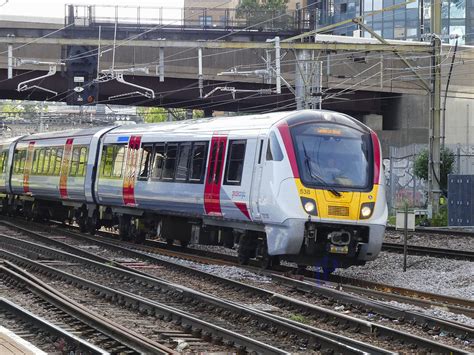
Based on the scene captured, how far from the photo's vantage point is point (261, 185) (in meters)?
17.5

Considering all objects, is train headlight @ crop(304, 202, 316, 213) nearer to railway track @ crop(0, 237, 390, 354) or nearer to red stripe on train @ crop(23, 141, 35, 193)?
railway track @ crop(0, 237, 390, 354)

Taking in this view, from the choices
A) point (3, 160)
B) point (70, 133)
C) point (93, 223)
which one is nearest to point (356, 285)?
point (93, 223)

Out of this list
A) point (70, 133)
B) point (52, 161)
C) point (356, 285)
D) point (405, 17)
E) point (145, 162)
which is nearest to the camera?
point (356, 285)

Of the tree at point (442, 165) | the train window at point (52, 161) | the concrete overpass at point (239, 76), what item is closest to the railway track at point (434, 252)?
the train window at point (52, 161)

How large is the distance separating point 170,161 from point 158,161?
696 mm

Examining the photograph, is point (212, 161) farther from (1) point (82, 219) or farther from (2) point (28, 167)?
(2) point (28, 167)

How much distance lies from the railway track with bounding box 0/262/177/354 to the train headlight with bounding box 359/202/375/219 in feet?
18.6

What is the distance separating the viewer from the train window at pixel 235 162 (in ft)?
60.3

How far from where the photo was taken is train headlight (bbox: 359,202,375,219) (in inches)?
686

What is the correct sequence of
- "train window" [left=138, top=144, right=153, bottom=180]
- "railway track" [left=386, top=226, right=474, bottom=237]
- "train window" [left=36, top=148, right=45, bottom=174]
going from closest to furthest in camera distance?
"train window" [left=138, top=144, right=153, bottom=180]
"railway track" [left=386, top=226, right=474, bottom=237]
"train window" [left=36, top=148, right=45, bottom=174]

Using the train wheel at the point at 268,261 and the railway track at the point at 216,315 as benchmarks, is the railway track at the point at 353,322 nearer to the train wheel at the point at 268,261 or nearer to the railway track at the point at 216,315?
the railway track at the point at 216,315

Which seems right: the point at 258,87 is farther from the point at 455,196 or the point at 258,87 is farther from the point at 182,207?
the point at 182,207

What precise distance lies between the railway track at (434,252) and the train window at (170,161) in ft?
17.5

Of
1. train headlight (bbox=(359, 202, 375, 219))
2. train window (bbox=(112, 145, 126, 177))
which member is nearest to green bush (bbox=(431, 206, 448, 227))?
train window (bbox=(112, 145, 126, 177))
